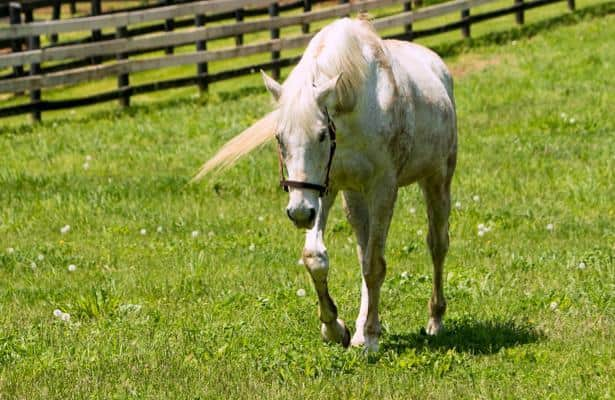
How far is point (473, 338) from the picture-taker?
7609mm

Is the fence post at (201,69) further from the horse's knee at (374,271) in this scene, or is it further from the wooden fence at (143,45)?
the horse's knee at (374,271)

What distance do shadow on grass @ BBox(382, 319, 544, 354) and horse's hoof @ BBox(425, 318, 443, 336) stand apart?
0.13 feet

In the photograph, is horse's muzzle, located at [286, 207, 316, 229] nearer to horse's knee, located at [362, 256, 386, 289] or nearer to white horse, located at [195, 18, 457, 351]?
white horse, located at [195, 18, 457, 351]

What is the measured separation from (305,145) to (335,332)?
1412 mm

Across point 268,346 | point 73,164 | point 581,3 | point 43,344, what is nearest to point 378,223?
point 268,346

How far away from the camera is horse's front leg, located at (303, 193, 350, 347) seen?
22.8 feet

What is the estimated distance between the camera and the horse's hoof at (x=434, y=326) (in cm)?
783

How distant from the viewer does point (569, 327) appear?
25.2ft

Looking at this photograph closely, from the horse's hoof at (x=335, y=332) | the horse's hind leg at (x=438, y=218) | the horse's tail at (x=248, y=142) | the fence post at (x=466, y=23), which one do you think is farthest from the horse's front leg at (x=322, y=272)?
the fence post at (x=466, y=23)

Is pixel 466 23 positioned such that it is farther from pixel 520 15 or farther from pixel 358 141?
pixel 358 141

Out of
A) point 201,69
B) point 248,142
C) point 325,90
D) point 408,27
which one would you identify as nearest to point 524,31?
point 408,27

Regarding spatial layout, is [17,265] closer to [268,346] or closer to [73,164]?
[268,346]

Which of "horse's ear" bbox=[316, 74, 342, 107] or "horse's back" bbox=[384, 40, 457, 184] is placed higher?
"horse's ear" bbox=[316, 74, 342, 107]

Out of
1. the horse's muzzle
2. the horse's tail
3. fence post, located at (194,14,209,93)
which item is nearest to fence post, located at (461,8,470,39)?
fence post, located at (194,14,209,93)
